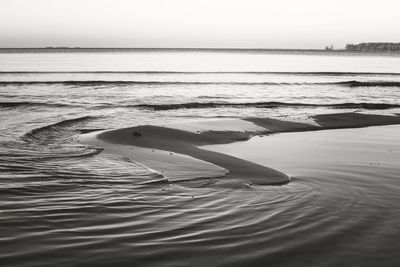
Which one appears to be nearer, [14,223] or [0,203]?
[14,223]

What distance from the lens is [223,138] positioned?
462 inches

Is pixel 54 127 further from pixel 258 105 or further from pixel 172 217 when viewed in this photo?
pixel 258 105

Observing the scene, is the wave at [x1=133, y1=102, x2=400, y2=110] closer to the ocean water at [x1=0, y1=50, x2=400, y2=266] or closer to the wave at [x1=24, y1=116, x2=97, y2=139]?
the wave at [x1=24, y1=116, x2=97, y2=139]

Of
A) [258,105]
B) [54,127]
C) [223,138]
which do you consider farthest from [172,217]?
[258,105]

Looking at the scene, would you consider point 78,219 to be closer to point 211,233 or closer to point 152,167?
point 211,233

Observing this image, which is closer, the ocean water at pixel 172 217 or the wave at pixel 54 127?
the ocean water at pixel 172 217

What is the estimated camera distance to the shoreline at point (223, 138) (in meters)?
7.69

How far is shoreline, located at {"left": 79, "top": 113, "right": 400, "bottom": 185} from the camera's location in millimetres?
7692

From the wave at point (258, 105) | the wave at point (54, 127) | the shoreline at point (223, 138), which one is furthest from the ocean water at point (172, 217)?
the wave at point (258, 105)

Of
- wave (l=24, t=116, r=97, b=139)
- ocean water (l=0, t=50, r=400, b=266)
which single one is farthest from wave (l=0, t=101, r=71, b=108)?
ocean water (l=0, t=50, r=400, b=266)

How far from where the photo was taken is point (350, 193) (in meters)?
6.32

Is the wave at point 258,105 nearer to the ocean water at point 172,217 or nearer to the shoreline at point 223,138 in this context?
the shoreline at point 223,138

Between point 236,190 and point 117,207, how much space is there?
195cm

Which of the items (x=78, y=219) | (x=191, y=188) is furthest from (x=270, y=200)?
(x=78, y=219)
